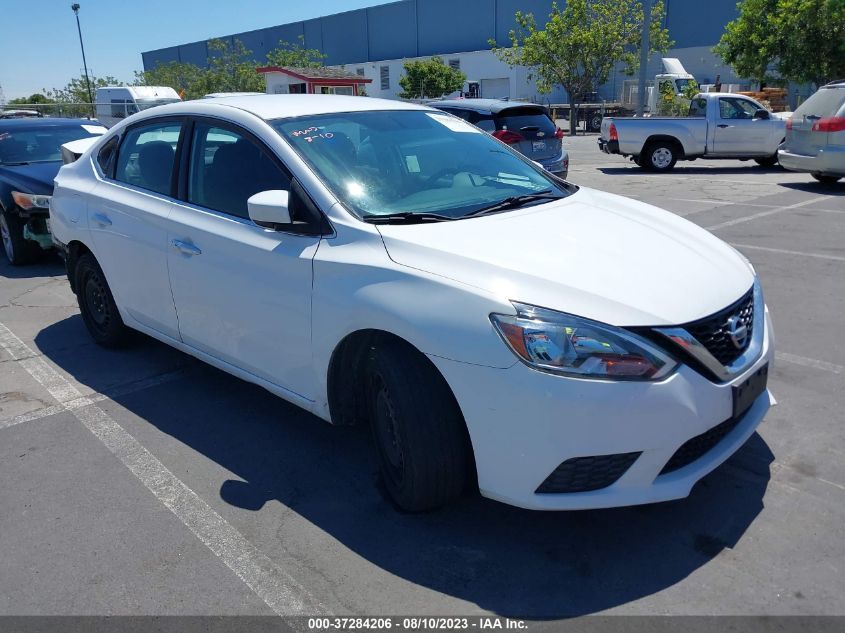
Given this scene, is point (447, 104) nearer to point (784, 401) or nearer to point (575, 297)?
point (784, 401)

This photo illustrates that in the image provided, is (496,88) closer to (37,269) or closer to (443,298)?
(37,269)

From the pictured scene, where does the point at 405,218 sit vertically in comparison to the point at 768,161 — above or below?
above

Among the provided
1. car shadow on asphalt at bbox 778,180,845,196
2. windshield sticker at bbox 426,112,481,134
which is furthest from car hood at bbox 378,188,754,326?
car shadow on asphalt at bbox 778,180,845,196

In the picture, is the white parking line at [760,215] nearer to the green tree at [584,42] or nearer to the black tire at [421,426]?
the black tire at [421,426]

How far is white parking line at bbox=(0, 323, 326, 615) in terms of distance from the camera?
8.92ft

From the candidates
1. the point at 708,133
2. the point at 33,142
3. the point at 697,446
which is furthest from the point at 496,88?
the point at 697,446

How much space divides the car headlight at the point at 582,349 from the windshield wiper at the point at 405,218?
878 millimetres

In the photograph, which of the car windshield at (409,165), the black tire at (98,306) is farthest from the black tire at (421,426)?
the black tire at (98,306)

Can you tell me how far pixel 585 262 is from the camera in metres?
2.91

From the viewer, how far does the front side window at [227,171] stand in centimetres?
369

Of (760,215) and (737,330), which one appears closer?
(737,330)

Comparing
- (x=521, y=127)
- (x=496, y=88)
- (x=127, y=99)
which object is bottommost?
(x=521, y=127)

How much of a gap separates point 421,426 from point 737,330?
1.31m

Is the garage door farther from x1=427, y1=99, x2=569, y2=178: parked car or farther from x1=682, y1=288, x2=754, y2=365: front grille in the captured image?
x1=682, y1=288, x2=754, y2=365: front grille
